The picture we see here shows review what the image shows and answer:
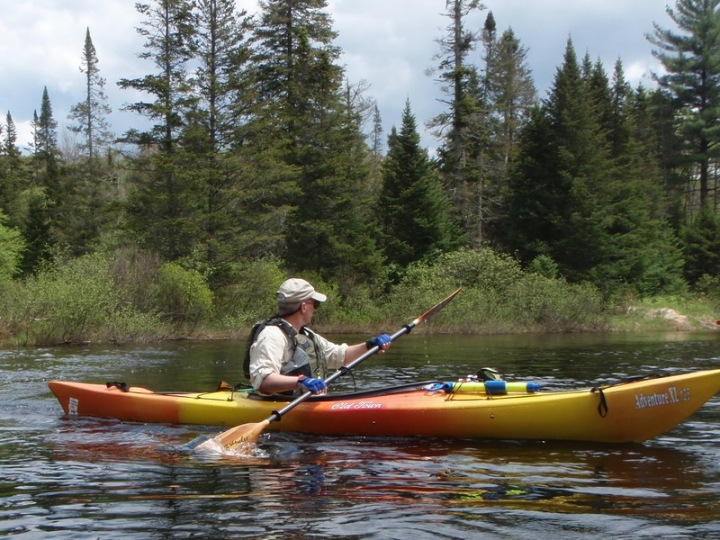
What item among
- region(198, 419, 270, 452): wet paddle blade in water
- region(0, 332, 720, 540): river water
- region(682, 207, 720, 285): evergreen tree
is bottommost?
region(0, 332, 720, 540): river water

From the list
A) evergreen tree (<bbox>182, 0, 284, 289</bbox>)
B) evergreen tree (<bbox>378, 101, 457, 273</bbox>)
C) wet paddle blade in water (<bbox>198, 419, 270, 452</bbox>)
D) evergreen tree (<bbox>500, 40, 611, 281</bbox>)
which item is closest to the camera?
wet paddle blade in water (<bbox>198, 419, 270, 452</bbox>)

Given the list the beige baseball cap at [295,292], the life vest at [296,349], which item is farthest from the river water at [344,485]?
the beige baseball cap at [295,292]

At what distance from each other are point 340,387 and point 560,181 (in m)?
22.8

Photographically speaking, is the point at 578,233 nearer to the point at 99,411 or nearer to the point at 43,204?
the point at 43,204

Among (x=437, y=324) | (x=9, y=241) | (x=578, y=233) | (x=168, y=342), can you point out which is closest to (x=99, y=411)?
(x=168, y=342)

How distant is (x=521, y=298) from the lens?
24219mm

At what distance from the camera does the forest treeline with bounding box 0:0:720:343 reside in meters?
22.4

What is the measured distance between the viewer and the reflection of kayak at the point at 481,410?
5.40 meters

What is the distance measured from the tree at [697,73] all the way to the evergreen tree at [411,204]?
1487cm

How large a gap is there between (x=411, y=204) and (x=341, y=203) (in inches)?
111

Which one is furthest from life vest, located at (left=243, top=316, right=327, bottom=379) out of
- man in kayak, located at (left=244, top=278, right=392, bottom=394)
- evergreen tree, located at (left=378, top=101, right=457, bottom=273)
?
evergreen tree, located at (left=378, top=101, right=457, bottom=273)

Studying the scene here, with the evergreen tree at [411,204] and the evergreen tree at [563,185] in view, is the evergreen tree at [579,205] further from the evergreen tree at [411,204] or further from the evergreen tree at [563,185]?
the evergreen tree at [411,204]

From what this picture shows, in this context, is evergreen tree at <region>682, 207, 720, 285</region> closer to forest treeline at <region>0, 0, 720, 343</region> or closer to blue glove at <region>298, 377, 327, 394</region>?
forest treeline at <region>0, 0, 720, 343</region>

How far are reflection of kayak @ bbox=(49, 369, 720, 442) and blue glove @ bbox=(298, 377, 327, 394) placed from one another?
26cm
